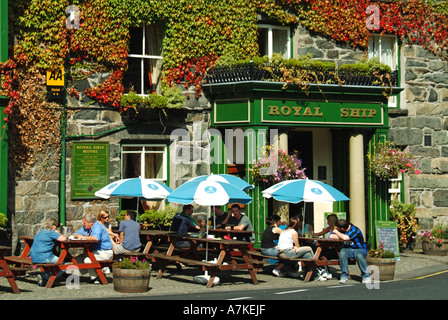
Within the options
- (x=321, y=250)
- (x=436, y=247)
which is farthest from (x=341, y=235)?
(x=436, y=247)

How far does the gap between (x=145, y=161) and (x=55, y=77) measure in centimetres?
343

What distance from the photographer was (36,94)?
18.6m

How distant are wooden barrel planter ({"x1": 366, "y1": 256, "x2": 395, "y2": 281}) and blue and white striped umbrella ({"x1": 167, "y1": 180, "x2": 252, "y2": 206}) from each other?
3041 mm

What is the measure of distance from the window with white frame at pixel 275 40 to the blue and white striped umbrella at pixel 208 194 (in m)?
7.14

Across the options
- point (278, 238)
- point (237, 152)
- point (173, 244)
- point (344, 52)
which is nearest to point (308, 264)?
point (278, 238)

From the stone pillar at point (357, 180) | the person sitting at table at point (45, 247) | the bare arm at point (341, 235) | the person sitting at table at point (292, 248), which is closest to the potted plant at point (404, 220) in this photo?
the stone pillar at point (357, 180)

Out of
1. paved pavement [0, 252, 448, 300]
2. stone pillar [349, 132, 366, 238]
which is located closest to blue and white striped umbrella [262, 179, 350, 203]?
paved pavement [0, 252, 448, 300]

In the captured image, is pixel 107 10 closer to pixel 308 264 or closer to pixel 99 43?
pixel 99 43

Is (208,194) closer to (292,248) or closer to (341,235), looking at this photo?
(292,248)

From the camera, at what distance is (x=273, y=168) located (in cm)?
1997

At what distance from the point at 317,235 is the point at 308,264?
61.3 inches

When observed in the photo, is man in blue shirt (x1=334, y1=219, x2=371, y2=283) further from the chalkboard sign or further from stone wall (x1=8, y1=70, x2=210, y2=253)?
stone wall (x1=8, y1=70, x2=210, y2=253)

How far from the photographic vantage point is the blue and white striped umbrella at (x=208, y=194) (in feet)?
50.2

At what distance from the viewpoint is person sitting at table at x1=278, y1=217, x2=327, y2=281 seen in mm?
16516
